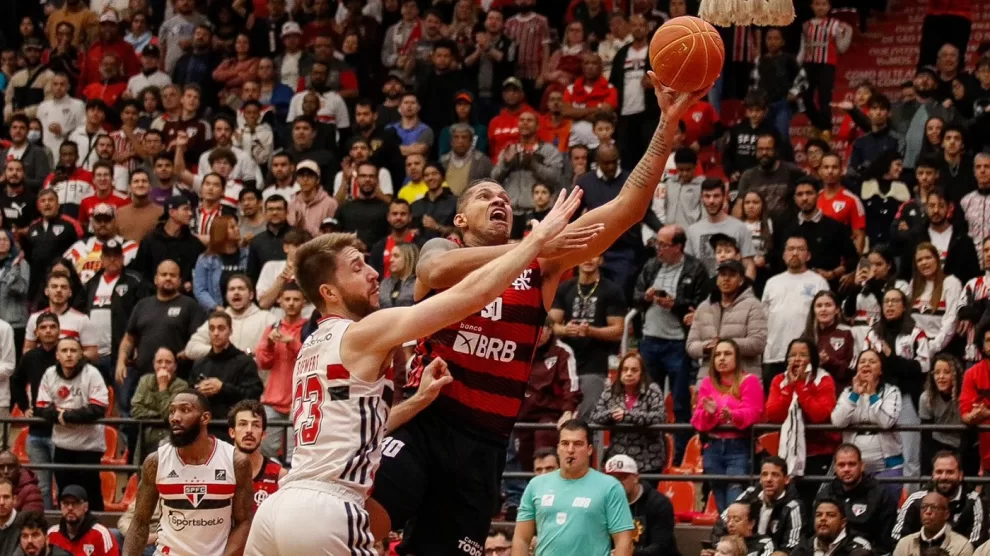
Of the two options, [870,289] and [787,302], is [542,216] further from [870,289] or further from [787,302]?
[870,289]

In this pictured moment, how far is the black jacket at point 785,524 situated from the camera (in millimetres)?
12594

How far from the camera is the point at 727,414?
44.3 ft

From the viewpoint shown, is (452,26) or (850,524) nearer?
(850,524)

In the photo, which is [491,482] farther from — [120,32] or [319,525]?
[120,32]

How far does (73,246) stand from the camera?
697 inches

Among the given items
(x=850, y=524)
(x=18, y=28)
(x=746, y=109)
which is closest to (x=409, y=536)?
(x=850, y=524)

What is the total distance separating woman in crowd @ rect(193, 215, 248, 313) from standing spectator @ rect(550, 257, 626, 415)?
3641 mm

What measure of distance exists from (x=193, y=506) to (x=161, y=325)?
16.7 ft

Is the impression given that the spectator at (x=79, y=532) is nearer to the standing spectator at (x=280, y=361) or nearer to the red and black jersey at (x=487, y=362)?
the standing spectator at (x=280, y=361)

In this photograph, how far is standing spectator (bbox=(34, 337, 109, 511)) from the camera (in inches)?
592

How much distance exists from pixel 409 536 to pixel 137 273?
9984mm

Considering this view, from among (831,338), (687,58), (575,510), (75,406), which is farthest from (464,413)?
(75,406)

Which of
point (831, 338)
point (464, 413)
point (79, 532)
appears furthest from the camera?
point (831, 338)

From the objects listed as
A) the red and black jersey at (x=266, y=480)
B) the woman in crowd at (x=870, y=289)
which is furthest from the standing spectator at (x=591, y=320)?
the red and black jersey at (x=266, y=480)
